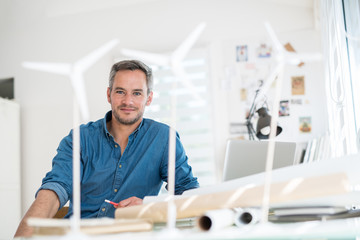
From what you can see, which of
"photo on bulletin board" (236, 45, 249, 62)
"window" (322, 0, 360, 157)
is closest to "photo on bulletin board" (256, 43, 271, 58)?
"photo on bulletin board" (236, 45, 249, 62)

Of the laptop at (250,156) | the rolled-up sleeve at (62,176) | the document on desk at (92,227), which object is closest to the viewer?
the document on desk at (92,227)

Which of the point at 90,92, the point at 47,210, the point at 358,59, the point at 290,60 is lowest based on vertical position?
the point at 47,210

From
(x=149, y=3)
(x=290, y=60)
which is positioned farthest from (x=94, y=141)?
(x=149, y=3)

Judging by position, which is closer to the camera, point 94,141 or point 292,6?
point 94,141

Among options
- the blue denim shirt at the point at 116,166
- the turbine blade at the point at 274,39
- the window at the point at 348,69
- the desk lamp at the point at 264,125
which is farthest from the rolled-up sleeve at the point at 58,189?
the desk lamp at the point at 264,125

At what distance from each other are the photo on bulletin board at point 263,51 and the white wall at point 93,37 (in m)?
0.13

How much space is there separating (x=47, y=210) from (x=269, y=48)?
9.51 feet

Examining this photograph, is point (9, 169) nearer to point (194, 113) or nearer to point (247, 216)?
point (194, 113)

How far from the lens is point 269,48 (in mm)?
3660

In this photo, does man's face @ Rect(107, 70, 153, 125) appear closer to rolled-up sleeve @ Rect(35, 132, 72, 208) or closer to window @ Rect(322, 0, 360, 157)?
rolled-up sleeve @ Rect(35, 132, 72, 208)

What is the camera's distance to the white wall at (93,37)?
12.2ft

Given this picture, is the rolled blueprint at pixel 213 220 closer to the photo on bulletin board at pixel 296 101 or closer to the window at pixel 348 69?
the window at pixel 348 69

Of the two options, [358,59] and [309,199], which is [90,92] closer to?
[358,59]

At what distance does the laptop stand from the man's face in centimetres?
58
